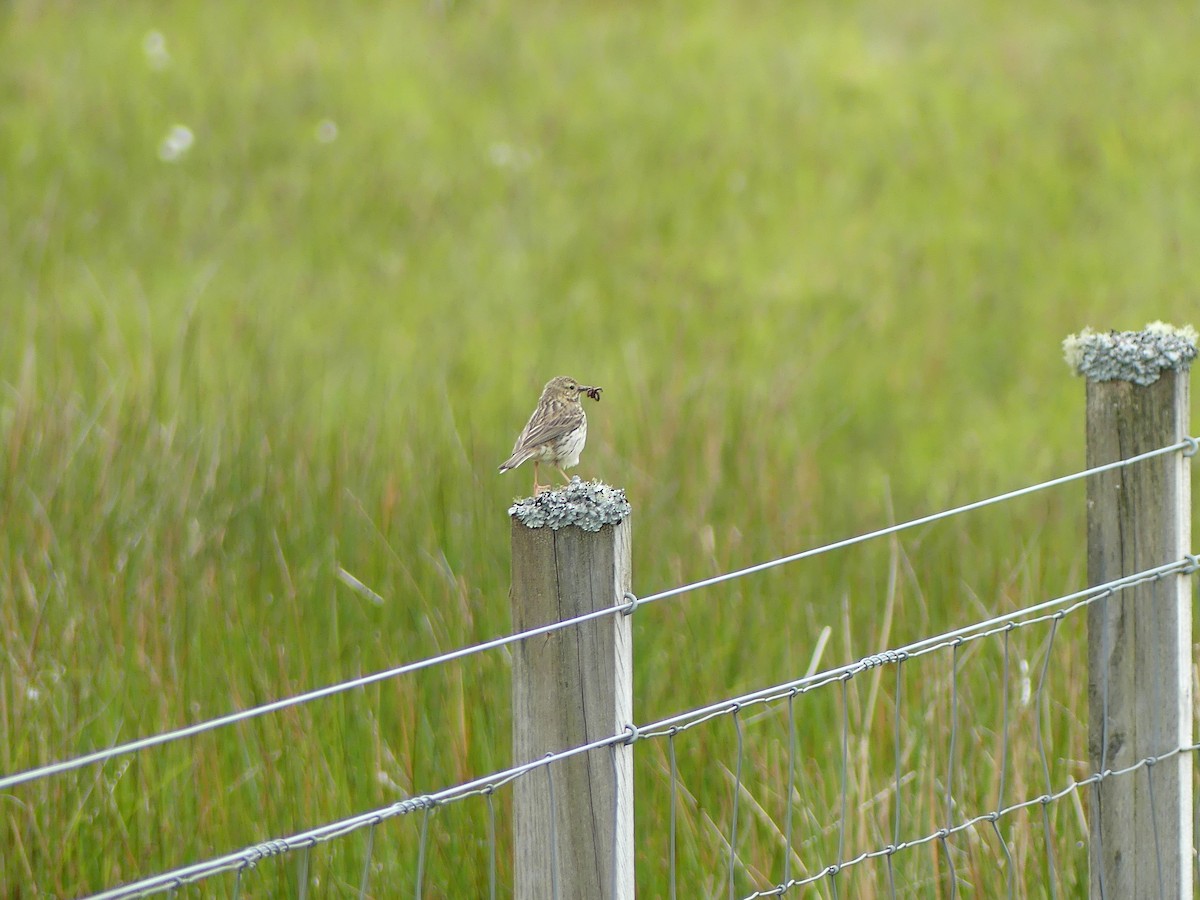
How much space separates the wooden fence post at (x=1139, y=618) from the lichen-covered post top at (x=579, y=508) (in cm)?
130

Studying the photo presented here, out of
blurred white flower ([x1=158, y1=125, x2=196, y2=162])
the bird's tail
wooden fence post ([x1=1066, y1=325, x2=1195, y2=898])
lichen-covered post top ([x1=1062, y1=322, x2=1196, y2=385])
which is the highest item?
blurred white flower ([x1=158, y1=125, x2=196, y2=162])

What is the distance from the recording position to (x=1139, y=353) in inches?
119

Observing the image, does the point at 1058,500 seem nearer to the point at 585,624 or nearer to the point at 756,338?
the point at 756,338

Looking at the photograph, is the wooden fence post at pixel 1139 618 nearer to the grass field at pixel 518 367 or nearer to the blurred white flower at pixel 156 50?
the grass field at pixel 518 367

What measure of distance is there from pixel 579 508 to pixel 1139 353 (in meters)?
1.38

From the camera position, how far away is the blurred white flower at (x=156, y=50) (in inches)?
461

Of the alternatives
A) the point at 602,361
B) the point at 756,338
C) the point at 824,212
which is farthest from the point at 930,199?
the point at 602,361

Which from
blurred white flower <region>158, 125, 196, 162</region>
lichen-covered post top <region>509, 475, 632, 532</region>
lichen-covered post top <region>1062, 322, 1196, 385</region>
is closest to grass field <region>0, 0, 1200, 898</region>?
blurred white flower <region>158, 125, 196, 162</region>

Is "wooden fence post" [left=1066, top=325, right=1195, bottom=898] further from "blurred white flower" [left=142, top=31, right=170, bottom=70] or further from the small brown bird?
"blurred white flower" [left=142, top=31, right=170, bottom=70]

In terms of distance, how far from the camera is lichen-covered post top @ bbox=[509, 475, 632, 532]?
2.22 meters

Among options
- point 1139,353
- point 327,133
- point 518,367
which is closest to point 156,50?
point 327,133

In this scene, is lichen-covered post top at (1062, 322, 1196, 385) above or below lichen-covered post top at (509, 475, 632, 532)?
above

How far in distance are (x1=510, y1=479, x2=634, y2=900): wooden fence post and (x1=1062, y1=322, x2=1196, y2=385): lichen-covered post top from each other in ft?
4.13

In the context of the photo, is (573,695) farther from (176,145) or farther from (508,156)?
(176,145)
